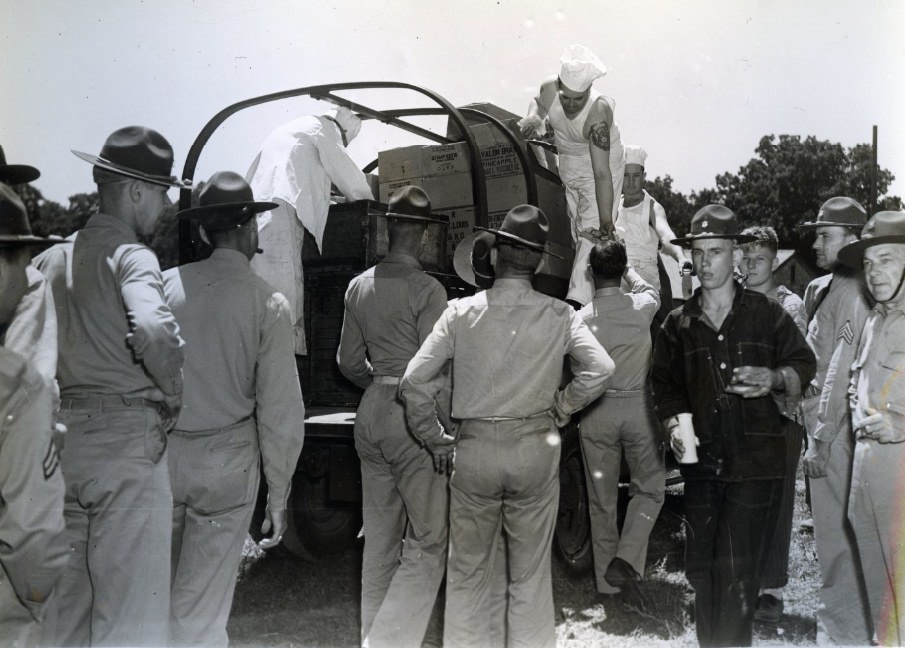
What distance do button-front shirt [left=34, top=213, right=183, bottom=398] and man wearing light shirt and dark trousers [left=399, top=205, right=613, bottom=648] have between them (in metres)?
1.02

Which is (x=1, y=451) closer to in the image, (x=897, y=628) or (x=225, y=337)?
(x=225, y=337)

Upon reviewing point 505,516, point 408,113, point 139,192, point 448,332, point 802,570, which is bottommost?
point 802,570

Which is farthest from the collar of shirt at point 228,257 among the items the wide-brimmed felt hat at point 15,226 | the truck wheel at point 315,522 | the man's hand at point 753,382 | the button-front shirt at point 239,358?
the man's hand at point 753,382

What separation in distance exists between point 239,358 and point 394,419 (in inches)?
31.9

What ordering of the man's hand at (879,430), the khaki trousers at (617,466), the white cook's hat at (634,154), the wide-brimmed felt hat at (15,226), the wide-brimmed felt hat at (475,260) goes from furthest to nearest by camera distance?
the white cook's hat at (634,154), the khaki trousers at (617,466), the wide-brimmed felt hat at (475,260), the man's hand at (879,430), the wide-brimmed felt hat at (15,226)

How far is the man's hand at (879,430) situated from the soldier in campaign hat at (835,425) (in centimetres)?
32

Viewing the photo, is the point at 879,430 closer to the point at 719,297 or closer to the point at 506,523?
the point at 719,297

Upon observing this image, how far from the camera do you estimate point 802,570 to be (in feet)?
16.1

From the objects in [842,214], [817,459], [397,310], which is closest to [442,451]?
[397,310]

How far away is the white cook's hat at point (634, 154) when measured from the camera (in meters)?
4.77

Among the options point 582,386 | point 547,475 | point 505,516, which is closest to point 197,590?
point 505,516

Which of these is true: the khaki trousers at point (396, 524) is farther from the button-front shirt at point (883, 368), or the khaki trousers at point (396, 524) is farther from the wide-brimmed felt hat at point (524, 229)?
the button-front shirt at point (883, 368)

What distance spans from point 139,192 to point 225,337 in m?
0.73

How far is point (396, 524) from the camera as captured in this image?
159 inches
